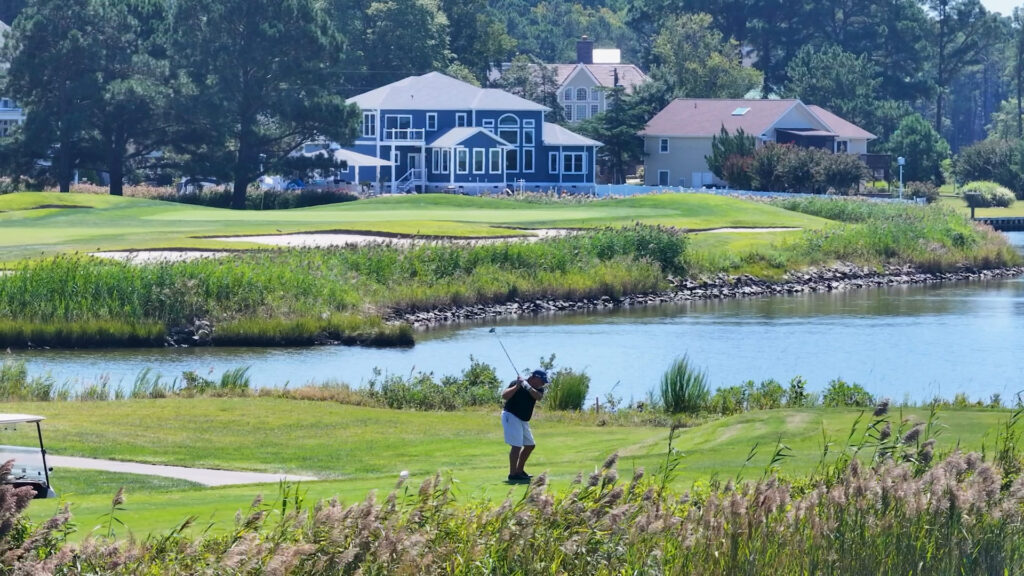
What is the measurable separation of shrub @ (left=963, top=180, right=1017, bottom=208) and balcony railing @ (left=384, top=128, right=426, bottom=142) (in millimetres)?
36966

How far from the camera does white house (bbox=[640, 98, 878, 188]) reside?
11225 centimetres

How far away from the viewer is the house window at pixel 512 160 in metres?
107

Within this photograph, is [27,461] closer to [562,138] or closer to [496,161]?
[496,161]

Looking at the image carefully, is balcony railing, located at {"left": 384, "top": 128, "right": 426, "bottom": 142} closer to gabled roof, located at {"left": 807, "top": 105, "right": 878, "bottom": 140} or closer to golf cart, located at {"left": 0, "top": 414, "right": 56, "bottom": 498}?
gabled roof, located at {"left": 807, "top": 105, "right": 878, "bottom": 140}

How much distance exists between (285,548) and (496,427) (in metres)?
16.4

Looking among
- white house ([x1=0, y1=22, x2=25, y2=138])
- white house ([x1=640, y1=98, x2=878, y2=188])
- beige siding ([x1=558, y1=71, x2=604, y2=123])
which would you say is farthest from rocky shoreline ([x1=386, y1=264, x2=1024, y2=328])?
beige siding ([x1=558, y1=71, x2=604, y2=123])

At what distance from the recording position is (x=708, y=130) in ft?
367

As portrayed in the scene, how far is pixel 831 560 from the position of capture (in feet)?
39.5

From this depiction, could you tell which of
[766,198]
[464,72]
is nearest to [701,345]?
[766,198]

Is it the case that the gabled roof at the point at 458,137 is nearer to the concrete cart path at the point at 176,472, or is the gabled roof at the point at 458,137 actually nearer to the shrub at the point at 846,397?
the shrub at the point at 846,397

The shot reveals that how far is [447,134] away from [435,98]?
12.6 feet

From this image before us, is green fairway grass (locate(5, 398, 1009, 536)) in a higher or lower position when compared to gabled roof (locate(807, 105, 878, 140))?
lower

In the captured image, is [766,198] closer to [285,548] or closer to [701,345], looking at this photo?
[701,345]

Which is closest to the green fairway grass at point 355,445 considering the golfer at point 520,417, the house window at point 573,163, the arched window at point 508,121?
the golfer at point 520,417
